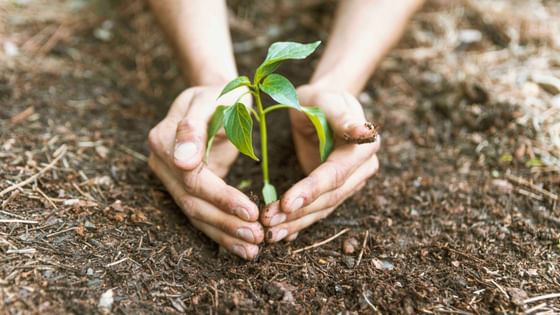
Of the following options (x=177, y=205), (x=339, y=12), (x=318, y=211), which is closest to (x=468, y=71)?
(x=339, y=12)

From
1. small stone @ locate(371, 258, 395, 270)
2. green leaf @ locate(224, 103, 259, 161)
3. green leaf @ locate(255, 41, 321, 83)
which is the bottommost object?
small stone @ locate(371, 258, 395, 270)

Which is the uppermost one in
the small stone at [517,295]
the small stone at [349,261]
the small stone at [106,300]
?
the small stone at [106,300]

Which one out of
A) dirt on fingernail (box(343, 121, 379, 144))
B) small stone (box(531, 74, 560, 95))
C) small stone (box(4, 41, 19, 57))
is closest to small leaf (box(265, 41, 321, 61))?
dirt on fingernail (box(343, 121, 379, 144))

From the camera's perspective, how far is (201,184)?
5.18ft

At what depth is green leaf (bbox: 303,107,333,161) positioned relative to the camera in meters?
1.58

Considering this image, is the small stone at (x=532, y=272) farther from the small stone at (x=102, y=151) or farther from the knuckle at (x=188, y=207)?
the small stone at (x=102, y=151)

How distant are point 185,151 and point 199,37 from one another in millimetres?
693

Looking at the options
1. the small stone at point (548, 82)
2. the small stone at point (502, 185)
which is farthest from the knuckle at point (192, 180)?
the small stone at point (548, 82)

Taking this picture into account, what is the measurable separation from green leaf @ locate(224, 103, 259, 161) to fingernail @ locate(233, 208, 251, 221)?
0.62 feet

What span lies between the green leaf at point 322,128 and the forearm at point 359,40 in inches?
15.1

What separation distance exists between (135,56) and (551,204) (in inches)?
82.7

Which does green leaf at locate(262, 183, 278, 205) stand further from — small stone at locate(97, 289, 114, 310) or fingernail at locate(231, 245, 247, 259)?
small stone at locate(97, 289, 114, 310)

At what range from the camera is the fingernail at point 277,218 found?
156 centimetres

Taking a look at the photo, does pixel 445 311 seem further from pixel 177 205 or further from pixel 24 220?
pixel 24 220
